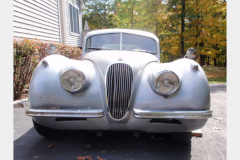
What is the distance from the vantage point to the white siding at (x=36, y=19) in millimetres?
7129

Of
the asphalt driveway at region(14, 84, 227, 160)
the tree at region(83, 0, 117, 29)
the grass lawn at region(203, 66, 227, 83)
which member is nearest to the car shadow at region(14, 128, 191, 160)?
the asphalt driveway at region(14, 84, 227, 160)

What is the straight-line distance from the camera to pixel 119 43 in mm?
3498

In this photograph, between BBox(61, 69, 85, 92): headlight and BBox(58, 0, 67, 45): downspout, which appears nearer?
BBox(61, 69, 85, 92): headlight

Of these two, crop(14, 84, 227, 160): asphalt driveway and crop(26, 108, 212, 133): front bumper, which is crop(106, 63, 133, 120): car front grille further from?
crop(14, 84, 227, 160): asphalt driveway

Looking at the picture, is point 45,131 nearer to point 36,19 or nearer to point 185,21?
point 36,19

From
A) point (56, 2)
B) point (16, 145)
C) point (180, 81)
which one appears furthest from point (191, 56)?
point (56, 2)

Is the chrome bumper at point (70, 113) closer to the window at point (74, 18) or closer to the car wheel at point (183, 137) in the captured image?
the car wheel at point (183, 137)

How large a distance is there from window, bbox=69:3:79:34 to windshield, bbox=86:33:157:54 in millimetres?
9621

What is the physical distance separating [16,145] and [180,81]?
246 cm

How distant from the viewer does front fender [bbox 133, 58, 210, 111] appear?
2.26 m

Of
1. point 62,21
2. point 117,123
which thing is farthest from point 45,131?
point 62,21

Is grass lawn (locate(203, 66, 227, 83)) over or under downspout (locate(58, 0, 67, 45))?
under

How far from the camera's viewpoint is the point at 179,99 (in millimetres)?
2266

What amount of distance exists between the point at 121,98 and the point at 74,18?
40.8ft
